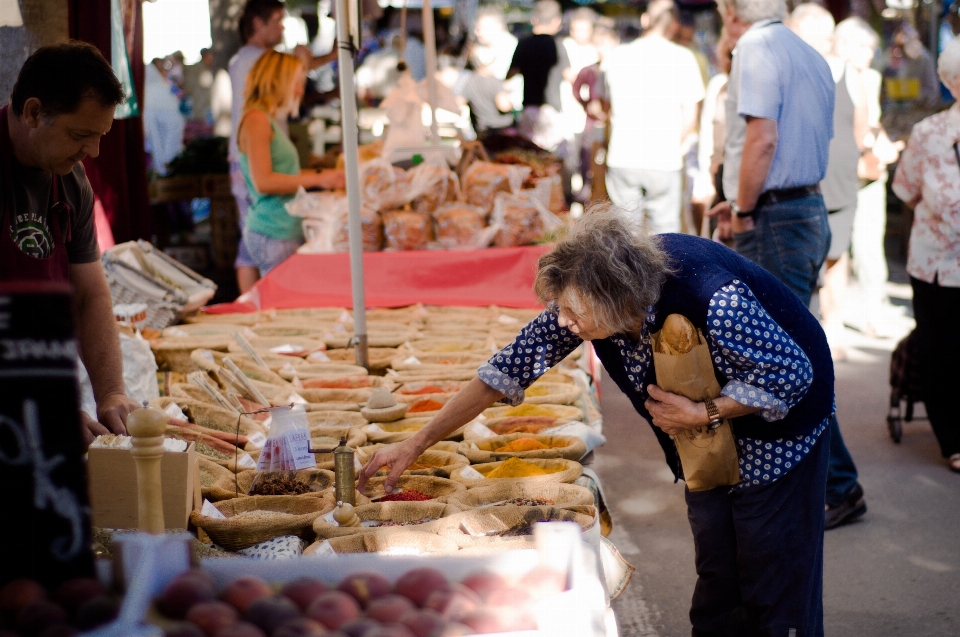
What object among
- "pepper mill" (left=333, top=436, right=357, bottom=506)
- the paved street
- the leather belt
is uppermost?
the leather belt

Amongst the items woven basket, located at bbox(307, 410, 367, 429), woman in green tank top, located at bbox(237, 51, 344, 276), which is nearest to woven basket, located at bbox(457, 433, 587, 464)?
woven basket, located at bbox(307, 410, 367, 429)

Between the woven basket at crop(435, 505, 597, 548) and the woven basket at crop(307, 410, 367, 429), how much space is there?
0.99 metres

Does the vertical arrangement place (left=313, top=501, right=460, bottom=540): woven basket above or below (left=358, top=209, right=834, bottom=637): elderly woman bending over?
below

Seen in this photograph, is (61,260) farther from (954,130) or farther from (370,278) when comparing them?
(954,130)

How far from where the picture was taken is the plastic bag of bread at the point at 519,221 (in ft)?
17.7

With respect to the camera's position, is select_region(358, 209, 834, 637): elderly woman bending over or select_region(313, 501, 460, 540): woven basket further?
select_region(313, 501, 460, 540): woven basket

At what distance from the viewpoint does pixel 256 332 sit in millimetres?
4547

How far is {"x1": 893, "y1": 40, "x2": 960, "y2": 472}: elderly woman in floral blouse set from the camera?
4.10m

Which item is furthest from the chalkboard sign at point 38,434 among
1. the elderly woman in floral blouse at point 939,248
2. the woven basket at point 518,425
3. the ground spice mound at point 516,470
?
the elderly woman in floral blouse at point 939,248

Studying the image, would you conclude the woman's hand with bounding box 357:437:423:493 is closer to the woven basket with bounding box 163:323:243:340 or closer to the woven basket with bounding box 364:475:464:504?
the woven basket with bounding box 364:475:464:504

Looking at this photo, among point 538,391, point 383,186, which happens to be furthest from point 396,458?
point 383,186

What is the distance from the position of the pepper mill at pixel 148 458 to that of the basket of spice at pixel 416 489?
0.98m

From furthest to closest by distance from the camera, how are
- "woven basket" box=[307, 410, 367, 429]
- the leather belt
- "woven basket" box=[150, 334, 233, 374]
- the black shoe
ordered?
1. "woven basket" box=[150, 334, 233, 374]
2. the black shoe
3. the leather belt
4. "woven basket" box=[307, 410, 367, 429]

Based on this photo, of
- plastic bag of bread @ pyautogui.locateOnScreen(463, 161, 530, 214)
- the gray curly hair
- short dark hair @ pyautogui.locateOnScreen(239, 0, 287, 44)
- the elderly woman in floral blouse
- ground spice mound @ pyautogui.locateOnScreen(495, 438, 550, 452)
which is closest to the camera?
the gray curly hair
